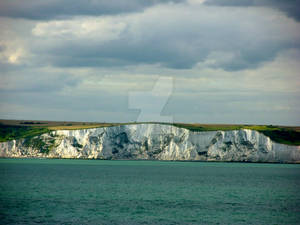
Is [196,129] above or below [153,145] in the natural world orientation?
above

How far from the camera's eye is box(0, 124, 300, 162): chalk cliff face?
417ft

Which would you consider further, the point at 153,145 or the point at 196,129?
the point at 196,129

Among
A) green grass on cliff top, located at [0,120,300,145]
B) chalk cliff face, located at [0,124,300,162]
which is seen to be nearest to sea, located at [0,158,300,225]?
chalk cliff face, located at [0,124,300,162]

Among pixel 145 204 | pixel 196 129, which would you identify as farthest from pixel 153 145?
pixel 145 204

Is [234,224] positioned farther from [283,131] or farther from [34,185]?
[283,131]

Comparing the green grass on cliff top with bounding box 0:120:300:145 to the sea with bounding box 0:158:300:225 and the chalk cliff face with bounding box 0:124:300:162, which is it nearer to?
the chalk cliff face with bounding box 0:124:300:162

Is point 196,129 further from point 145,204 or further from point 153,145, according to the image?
point 145,204

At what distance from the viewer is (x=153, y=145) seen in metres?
134

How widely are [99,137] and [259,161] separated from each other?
152ft

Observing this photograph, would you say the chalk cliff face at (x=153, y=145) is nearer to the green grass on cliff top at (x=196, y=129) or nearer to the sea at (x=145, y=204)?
the green grass on cliff top at (x=196, y=129)

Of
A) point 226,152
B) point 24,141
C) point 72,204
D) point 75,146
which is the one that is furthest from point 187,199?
point 24,141

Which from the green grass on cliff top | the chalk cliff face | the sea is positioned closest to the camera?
the sea

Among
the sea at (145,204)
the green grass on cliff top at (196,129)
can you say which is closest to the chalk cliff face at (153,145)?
the green grass on cliff top at (196,129)

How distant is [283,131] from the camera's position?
136m
